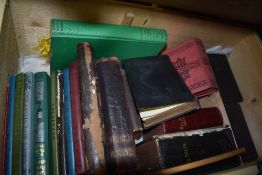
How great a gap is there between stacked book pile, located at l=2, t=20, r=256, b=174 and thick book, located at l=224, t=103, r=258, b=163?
5.3 inches

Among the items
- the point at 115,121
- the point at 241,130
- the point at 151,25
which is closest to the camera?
the point at 115,121

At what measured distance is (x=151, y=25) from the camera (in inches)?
31.4

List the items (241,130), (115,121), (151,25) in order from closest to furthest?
(115,121) → (151,25) → (241,130)

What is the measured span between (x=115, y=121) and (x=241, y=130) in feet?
1.85

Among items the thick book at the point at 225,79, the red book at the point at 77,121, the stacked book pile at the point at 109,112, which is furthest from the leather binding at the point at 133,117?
the thick book at the point at 225,79

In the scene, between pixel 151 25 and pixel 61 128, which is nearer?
pixel 61 128

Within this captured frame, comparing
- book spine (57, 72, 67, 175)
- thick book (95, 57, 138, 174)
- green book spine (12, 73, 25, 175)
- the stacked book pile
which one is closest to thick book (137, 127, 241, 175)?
the stacked book pile

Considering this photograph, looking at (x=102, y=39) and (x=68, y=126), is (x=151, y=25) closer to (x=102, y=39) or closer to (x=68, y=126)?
(x=102, y=39)

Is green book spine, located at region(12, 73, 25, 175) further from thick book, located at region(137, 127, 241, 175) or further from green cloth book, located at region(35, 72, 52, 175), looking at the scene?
thick book, located at region(137, 127, 241, 175)

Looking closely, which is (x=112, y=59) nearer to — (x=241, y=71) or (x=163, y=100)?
(x=163, y=100)

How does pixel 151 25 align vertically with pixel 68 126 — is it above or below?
above

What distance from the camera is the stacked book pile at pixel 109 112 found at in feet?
1.86

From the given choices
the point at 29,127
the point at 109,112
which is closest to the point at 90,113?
the point at 109,112

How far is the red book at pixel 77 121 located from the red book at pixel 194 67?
36 cm
